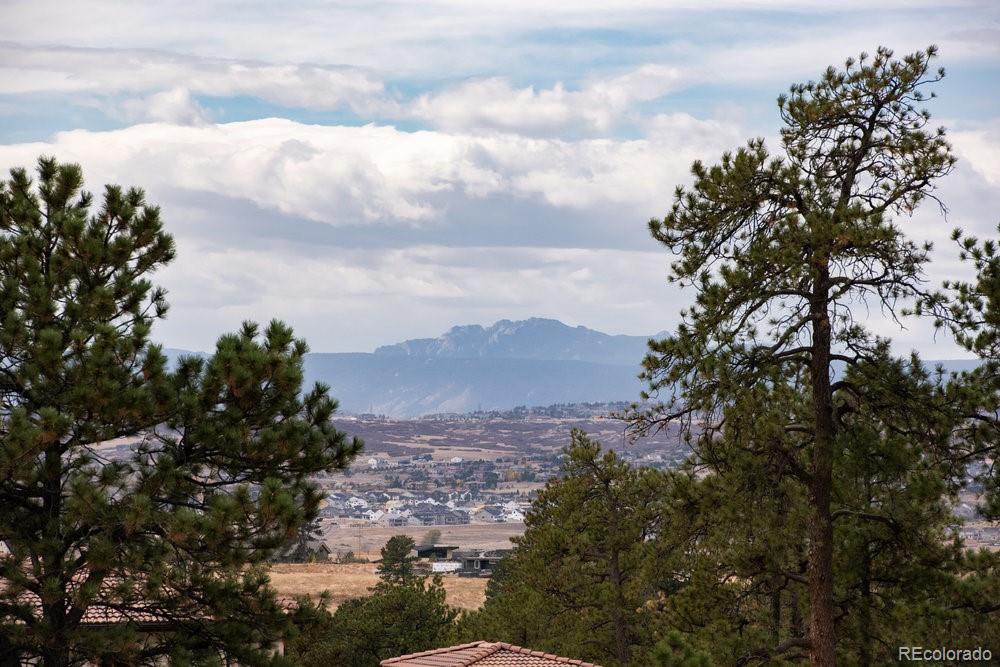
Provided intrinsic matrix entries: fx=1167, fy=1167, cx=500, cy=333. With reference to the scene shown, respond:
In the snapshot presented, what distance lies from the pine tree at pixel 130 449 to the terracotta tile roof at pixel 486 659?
18.3 feet

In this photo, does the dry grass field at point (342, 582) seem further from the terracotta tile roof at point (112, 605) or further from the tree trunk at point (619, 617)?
the terracotta tile roof at point (112, 605)

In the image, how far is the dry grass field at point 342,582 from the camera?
7381cm

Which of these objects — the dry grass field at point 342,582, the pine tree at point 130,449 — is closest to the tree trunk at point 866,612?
the pine tree at point 130,449

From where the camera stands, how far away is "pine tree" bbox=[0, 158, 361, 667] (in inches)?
587

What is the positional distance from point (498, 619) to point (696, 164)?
2152 cm

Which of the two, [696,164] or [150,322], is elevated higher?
[696,164]

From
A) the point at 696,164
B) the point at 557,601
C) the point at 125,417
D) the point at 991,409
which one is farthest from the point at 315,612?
the point at 557,601

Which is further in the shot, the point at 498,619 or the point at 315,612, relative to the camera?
the point at 498,619

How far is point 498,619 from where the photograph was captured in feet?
114

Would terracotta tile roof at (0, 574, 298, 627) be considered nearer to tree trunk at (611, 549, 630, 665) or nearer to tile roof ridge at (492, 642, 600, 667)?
tile roof ridge at (492, 642, 600, 667)

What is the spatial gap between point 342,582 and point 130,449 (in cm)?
6761

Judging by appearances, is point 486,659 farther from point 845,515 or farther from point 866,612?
point 845,515

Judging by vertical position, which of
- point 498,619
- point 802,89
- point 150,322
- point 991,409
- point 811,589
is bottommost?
point 498,619

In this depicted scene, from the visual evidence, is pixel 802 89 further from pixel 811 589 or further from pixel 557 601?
pixel 557 601
